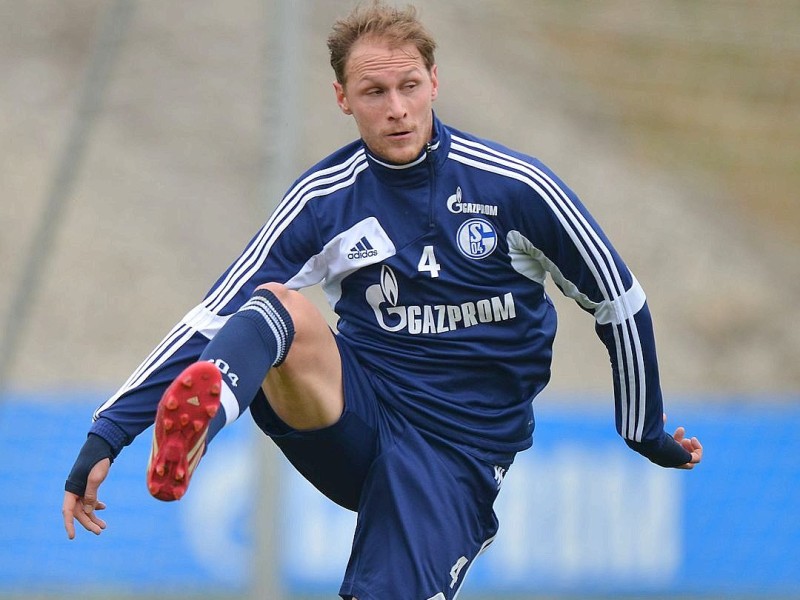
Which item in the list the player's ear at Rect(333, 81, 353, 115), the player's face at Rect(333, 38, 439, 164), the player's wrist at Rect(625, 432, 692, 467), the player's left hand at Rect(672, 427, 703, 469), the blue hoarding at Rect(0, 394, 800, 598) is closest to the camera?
the player's face at Rect(333, 38, 439, 164)

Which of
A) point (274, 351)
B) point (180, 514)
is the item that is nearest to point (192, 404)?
point (274, 351)

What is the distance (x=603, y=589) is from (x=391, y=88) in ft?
20.0

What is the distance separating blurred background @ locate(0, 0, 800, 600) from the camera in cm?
864

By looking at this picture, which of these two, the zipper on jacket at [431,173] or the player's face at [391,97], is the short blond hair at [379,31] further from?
the zipper on jacket at [431,173]

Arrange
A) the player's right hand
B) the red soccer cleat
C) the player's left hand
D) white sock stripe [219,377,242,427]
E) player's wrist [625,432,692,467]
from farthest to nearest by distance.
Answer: the player's left hand
player's wrist [625,432,692,467]
the player's right hand
white sock stripe [219,377,242,427]
the red soccer cleat

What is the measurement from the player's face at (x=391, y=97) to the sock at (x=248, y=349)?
606mm

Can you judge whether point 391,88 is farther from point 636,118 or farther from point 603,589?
point 636,118

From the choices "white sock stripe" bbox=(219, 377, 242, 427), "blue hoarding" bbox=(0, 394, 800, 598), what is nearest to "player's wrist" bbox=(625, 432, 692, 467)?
"white sock stripe" bbox=(219, 377, 242, 427)

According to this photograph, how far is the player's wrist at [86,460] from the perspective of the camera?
348 centimetres

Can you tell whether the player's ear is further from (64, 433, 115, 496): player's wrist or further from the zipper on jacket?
(64, 433, 115, 496): player's wrist

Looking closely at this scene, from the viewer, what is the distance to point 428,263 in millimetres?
3699

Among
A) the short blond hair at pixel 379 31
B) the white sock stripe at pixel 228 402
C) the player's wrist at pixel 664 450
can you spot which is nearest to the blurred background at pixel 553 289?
the short blond hair at pixel 379 31

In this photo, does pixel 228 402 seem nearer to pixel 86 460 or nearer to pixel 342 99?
pixel 86 460

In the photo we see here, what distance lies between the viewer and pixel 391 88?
363 centimetres
